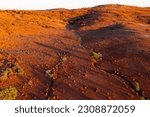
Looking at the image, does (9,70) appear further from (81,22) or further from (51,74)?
(81,22)

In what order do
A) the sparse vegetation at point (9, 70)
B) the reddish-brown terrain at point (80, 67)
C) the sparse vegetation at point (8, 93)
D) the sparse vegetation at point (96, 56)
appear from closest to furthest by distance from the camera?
the sparse vegetation at point (8, 93), the reddish-brown terrain at point (80, 67), the sparse vegetation at point (9, 70), the sparse vegetation at point (96, 56)

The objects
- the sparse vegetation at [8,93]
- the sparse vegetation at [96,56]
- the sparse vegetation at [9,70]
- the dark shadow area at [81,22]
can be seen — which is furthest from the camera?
the dark shadow area at [81,22]

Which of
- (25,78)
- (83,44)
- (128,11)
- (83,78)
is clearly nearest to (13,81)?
(25,78)

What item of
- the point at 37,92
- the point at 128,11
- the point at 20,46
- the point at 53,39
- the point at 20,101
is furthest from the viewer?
the point at 128,11

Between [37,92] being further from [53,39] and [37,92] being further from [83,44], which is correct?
[53,39]

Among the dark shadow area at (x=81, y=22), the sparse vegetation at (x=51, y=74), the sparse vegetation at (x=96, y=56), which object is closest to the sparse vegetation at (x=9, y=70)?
the sparse vegetation at (x=51, y=74)

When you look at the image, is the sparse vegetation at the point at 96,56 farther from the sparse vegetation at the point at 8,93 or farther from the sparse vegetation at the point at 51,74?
the sparse vegetation at the point at 8,93

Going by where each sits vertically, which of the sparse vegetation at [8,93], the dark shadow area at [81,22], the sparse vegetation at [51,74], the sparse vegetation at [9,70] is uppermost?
the sparse vegetation at [9,70]

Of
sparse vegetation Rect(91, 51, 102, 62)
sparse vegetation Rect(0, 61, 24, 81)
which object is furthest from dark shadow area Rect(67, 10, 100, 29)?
sparse vegetation Rect(0, 61, 24, 81)

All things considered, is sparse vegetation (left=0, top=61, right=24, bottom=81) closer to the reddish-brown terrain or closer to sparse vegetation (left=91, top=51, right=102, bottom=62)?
the reddish-brown terrain
